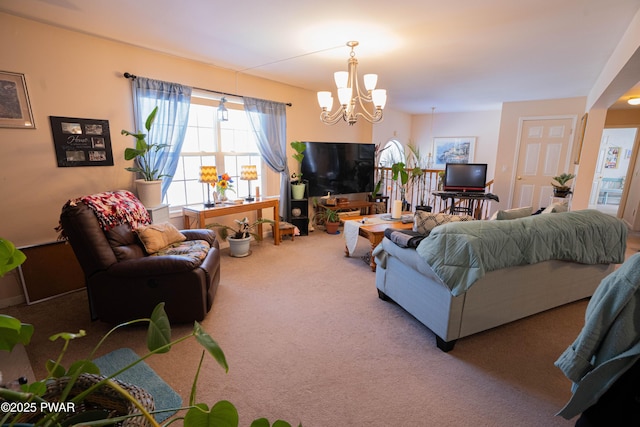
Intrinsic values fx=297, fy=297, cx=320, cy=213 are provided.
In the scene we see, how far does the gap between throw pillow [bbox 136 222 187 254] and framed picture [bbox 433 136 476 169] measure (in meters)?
6.67

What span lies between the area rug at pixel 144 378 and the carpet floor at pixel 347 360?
5 cm

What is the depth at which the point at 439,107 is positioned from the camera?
6.71 meters

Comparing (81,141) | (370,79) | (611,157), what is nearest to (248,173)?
(81,141)

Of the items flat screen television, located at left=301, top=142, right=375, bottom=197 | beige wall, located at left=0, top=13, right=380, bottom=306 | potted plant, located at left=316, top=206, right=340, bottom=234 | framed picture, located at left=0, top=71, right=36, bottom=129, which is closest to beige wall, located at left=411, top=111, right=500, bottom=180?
flat screen television, located at left=301, top=142, right=375, bottom=197

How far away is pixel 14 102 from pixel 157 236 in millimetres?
1578

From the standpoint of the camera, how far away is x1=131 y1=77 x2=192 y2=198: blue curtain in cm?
313

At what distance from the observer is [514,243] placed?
2002mm

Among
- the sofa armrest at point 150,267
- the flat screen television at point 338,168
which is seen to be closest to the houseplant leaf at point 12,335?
the sofa armrest at point 150,267

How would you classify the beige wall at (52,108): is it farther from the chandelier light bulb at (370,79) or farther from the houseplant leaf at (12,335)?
the houseplant leaf at (12,335)

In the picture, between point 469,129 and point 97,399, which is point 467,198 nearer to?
point 469,129

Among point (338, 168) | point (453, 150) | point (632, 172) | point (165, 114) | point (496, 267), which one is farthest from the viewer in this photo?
point (453, 150)

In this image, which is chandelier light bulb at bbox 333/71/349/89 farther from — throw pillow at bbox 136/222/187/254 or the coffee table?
throw pillow at bbox 136/222/187/254

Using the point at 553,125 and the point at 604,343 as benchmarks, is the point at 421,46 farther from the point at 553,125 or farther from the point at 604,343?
the point at 553,125

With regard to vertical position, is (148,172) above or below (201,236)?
above
